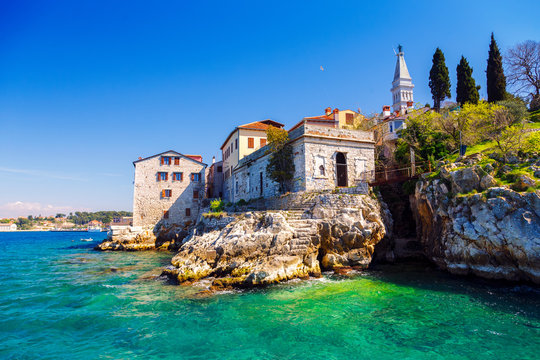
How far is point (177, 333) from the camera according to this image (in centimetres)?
925

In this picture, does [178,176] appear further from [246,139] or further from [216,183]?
[246,139]

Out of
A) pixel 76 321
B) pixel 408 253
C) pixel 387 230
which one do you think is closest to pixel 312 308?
pixel 76 321

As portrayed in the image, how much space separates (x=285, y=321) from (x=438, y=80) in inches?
1497

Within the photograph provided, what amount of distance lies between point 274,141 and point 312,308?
46.1ft

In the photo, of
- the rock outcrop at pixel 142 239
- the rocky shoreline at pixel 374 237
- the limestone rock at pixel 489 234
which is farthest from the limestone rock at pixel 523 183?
the rock outcrop at pixel 142 239

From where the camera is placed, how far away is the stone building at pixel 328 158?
21453mm

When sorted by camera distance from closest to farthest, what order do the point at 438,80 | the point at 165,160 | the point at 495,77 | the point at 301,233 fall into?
the point at 301,233 < the point at 495,77 < the point at 438,80 < the point at 165,160

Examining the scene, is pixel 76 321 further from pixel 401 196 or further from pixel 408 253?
pixel 401 196

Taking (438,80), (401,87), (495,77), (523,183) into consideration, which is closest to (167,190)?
(523,183)

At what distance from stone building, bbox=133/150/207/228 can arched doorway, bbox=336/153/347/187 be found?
22371mm

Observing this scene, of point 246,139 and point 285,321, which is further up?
point 246,139

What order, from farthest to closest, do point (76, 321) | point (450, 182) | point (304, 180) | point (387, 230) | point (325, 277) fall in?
point (304, 180) → point (387, 230) → point (450, 182) → point (325, 277) → point (76, 321)

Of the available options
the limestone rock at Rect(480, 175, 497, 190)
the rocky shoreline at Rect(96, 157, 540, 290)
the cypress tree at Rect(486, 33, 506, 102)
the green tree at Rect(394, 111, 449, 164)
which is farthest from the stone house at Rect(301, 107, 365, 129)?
the limestone rock at Rect(480, 175, 497, 190)

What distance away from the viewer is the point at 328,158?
22172mm
